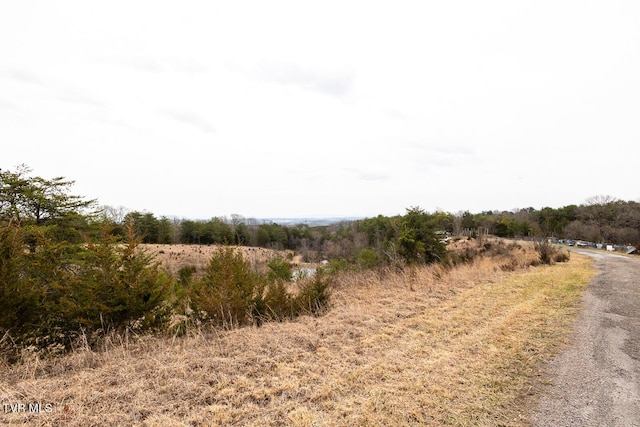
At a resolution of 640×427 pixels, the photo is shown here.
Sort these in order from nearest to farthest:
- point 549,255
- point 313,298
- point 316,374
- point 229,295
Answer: point 316,374 → point 229,295 → point 313,298 → point 549,255

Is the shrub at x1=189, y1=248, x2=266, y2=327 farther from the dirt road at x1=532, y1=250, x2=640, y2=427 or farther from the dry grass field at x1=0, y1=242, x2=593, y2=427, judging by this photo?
the dirt road at x1=532, y1=250, x2=640, y2=427

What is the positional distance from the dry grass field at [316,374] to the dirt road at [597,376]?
0.22 meters

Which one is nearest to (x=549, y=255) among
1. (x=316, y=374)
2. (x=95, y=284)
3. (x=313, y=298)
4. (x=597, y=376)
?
(x=597, y=376)

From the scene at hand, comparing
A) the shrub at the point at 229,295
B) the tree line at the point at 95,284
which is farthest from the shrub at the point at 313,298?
the shrub at the point at 229,295

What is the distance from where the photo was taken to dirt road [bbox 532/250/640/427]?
2.80 meters

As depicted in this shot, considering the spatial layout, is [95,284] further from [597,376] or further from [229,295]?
[597,376]

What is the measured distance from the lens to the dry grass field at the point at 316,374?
2863 millimetres

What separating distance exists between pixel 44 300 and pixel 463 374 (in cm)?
688

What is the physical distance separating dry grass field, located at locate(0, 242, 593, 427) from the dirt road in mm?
217

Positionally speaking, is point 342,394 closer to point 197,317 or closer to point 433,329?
point 433,329

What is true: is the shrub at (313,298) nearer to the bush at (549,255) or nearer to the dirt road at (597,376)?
the dirt road at (597,376)

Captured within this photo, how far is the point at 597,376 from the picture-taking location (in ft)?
11.7

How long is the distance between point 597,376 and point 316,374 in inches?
142

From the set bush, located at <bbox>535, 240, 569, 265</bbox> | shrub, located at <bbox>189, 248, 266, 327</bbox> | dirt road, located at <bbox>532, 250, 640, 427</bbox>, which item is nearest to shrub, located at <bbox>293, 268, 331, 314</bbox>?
shrub, located at <bbox>189, 248, 266, 327</bbox>
